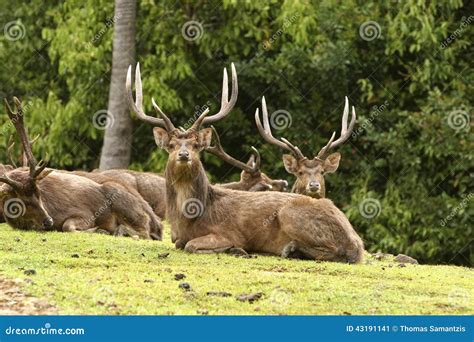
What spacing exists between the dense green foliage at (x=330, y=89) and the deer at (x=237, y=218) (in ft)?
24.2

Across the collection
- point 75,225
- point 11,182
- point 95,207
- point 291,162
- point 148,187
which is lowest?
point 148,187

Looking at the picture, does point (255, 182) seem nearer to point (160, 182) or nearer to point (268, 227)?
point (160, 182)

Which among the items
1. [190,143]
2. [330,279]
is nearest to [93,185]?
[190,143]

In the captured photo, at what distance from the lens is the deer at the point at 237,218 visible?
465 inches

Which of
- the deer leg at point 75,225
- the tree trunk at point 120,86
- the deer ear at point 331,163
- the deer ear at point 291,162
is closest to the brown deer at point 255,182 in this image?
the deer ear at point 291,162

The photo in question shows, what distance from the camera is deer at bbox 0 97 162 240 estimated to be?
42.9 feet

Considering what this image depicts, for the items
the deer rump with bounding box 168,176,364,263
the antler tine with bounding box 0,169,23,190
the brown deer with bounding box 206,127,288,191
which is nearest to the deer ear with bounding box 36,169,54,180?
the antler tine with bounding box 0,169,23,190

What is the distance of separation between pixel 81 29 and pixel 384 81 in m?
5.94

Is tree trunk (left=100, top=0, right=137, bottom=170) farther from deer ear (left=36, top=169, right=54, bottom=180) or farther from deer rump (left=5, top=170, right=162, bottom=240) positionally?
deer ear (left=36, top=169, right=54, bottom=180)

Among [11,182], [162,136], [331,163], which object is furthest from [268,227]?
[331,163]

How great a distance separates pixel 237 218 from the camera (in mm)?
12219

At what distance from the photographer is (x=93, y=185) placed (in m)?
14.1

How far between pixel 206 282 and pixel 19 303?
1.85 metres

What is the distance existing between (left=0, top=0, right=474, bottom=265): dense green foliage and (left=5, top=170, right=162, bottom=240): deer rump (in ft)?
21.3
